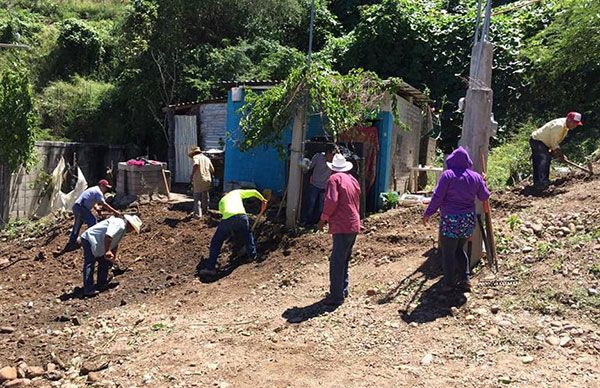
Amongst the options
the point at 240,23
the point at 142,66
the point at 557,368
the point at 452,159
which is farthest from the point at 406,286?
the point at 240,23

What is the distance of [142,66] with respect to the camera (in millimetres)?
17266

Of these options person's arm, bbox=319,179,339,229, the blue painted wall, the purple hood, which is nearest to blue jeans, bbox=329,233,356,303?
person's arm, bbox=319,179,339,229

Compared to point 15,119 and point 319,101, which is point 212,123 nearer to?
point 15,119

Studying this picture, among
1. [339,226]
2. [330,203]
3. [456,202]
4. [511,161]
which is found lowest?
[339,226]

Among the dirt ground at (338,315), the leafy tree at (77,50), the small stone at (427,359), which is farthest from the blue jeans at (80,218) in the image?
the leafy tree at (77,50)

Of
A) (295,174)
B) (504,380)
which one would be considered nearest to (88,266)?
(295,174)

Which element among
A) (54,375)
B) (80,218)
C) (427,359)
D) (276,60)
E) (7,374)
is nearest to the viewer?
(427,359)

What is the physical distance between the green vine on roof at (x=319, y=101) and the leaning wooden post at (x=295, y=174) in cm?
20

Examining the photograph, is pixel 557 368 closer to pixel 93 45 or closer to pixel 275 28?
pixel 275 28

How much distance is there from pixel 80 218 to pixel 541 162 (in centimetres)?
803

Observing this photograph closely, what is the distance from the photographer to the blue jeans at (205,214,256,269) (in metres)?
8.31

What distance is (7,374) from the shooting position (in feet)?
18.1

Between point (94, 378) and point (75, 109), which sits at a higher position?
point (75, 109)

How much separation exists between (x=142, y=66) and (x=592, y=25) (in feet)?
39.3
